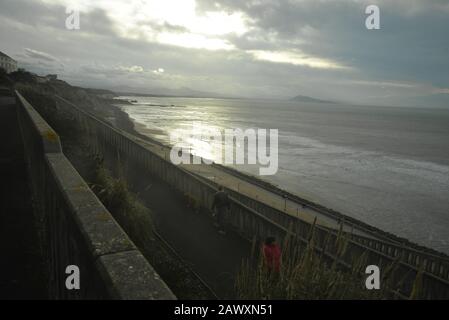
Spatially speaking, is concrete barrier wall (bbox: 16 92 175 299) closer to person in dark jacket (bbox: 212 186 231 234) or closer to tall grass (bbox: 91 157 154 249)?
tall grass (bbox: 91 157 154 249)

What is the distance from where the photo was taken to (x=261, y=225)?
9.88 meters

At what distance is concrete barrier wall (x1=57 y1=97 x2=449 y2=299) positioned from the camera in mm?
8297

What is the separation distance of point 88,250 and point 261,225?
7672 millimetres

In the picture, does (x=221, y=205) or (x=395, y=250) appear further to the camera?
(x=395, y=250)

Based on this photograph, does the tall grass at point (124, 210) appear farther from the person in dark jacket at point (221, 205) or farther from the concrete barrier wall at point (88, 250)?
the person in dark jacket at point (221, 205)

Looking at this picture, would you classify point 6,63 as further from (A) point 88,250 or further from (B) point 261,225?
(A) point 88,250

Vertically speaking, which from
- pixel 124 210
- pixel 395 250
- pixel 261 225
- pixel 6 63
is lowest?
pixel 395 250

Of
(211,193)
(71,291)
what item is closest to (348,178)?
(211,193)

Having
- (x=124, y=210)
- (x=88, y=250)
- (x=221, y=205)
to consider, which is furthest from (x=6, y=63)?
(x=88, y=250)

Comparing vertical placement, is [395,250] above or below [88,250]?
below

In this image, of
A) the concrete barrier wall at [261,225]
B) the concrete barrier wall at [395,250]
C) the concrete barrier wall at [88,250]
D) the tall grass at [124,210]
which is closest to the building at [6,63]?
the concrete barrier wall at [261,225]

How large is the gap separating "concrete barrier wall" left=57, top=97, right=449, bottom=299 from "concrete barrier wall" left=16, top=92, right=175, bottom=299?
1624 mm

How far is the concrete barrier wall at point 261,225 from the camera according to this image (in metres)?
8.30
